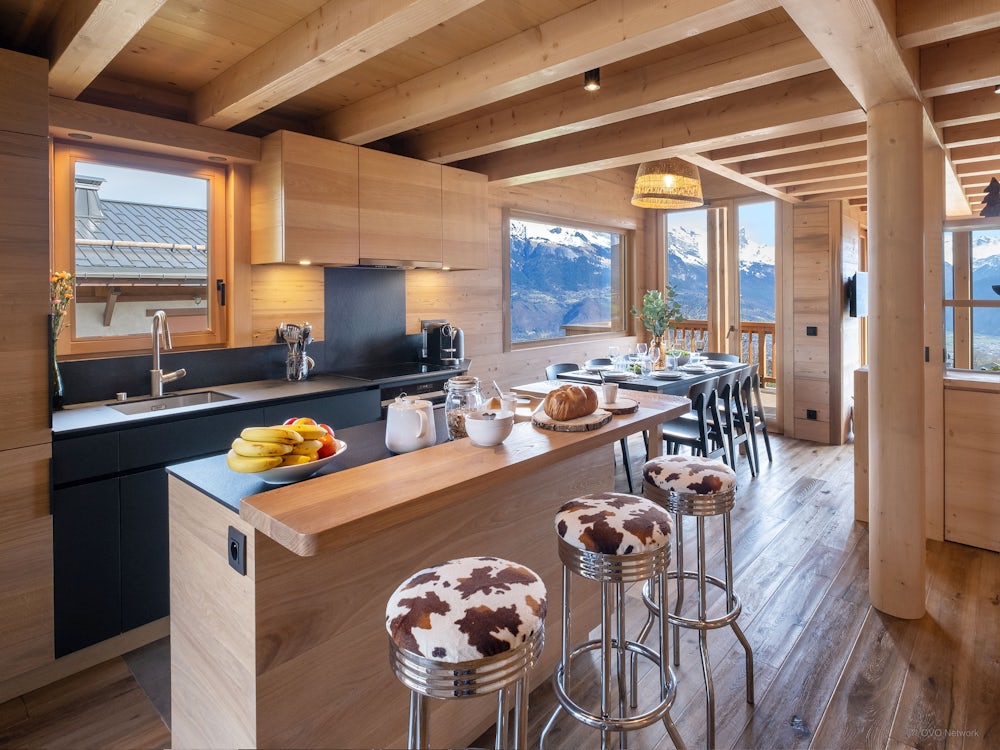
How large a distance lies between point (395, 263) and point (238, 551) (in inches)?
105

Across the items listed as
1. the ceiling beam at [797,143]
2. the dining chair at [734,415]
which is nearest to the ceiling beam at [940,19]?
the ceiling beam at [797,143]

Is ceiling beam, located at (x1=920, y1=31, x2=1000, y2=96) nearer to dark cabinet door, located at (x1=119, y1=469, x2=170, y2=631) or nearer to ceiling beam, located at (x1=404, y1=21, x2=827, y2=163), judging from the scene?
ceiling beam, located at (x1=404, y1=21, x2=827, y2=163)

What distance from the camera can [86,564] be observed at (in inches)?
90.7

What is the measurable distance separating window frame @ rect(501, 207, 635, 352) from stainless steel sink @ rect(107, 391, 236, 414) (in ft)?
8.34

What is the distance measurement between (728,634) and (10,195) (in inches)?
129

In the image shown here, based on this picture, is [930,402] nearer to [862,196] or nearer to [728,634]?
[728,634]

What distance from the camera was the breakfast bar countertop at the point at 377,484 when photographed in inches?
44.6

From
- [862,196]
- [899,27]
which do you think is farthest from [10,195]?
[862,196]

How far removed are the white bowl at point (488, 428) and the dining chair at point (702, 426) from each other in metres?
2.53

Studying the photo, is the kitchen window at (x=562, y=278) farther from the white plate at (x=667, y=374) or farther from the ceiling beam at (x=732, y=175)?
the ceiling beam at (x=732, y=175)

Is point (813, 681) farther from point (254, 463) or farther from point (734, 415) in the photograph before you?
point (734, 415)

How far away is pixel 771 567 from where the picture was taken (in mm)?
3043

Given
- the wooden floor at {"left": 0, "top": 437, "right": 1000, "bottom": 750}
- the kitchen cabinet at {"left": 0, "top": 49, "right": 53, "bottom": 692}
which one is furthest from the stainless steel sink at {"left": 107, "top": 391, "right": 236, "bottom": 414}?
the wooden floor at {"left": 0, "top": 437, "right": 1000, "bottom": 750}

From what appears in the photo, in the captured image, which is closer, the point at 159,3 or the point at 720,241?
the point at 159,3
